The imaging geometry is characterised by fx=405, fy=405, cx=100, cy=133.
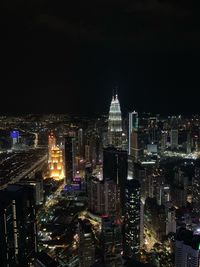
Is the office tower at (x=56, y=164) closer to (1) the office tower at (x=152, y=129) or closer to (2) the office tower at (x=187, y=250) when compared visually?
(1) the office tower at (x=152, y=129)

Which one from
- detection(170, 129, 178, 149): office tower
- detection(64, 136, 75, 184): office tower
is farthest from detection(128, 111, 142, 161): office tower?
detection(64, 136, 75, 184): office tower

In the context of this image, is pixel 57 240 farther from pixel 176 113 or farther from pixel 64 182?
pixel 176 113

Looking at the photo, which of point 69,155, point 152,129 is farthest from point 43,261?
point 152,129

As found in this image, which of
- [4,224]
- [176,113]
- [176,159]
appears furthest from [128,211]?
[176,113]

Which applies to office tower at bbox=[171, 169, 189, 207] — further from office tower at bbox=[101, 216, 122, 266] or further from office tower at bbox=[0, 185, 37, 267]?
office tower at bbox=[0, 185, 37, 267]

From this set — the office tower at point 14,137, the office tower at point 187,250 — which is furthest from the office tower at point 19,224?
the office tower at point 14,137
